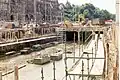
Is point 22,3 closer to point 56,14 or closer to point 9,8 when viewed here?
point 9,8

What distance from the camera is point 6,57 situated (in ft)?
48.7

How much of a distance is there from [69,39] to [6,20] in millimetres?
5920

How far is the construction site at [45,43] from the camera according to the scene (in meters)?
7.34

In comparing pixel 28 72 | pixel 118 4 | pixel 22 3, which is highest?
pixel 22 3

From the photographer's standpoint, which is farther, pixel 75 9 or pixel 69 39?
pixel 75 9

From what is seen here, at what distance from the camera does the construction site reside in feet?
24.1

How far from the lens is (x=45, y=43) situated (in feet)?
68.8

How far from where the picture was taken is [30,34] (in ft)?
72.0

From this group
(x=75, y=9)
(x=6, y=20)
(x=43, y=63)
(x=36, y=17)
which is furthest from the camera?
(x=75, y=9)

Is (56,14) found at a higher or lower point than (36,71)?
higher

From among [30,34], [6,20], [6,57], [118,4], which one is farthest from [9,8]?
[118,4]

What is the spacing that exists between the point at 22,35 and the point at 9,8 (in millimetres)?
3734

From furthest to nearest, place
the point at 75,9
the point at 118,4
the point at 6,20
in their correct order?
the point at 75,9, the point at 6,20, the point at 118,4

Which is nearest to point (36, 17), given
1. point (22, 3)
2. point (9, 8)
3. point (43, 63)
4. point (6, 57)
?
point (22, 3)
